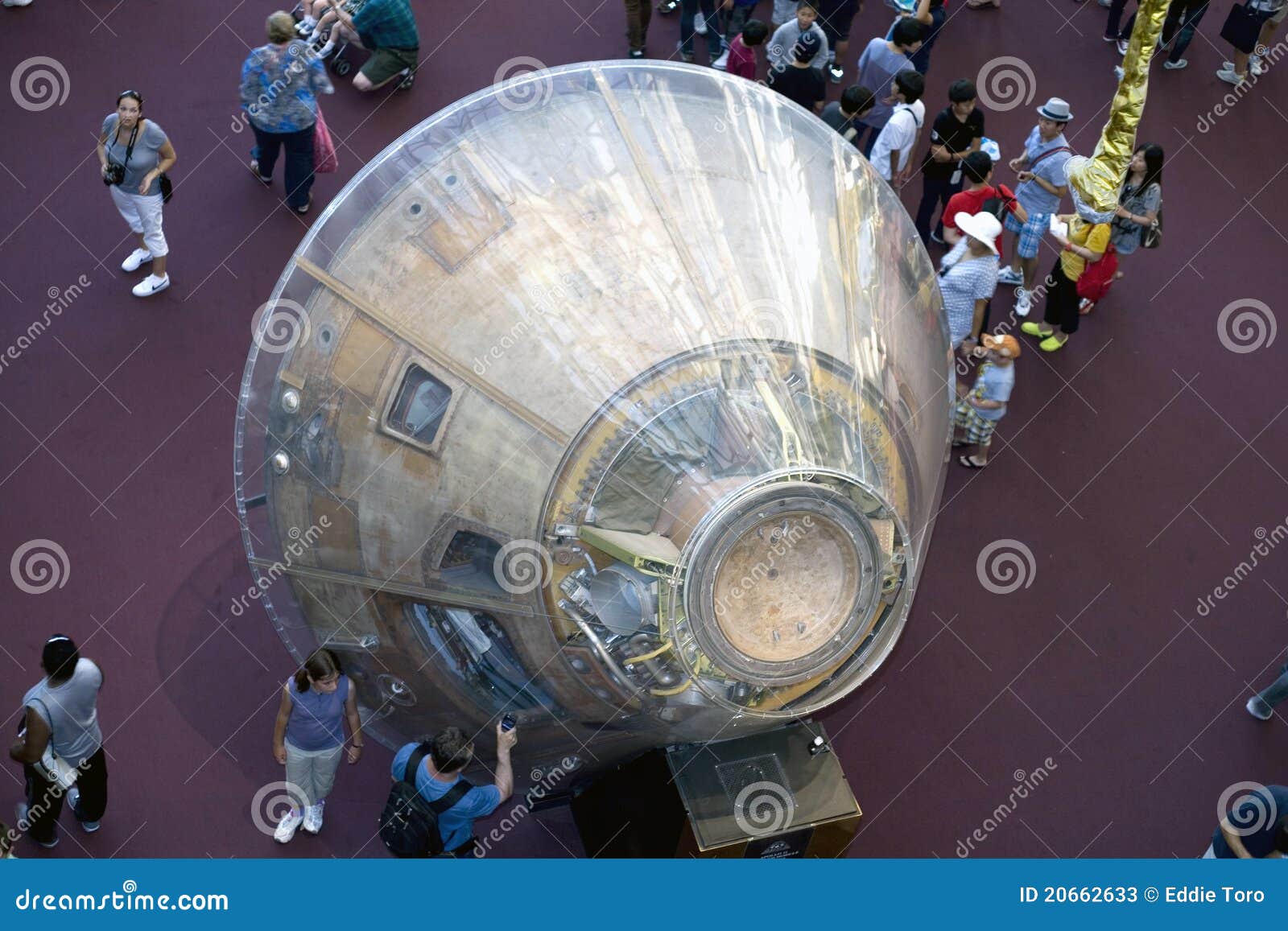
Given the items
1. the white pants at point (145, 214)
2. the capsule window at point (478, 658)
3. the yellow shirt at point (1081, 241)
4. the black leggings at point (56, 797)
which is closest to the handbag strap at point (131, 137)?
the white pants at point (145, 214)

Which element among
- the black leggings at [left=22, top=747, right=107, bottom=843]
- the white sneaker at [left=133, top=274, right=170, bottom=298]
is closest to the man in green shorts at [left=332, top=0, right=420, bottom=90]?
the white sneaker at [left=133, top=274, right=170, bottom=298]

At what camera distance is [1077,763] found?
9.02m

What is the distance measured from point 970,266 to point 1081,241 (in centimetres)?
109

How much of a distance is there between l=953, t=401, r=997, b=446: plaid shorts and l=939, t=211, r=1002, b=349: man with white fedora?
48 centimetres

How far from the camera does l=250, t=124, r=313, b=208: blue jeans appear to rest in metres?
11.0

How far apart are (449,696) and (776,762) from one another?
1.66 meters

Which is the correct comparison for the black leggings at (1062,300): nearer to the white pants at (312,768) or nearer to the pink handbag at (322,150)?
the pink handbag at (322,150)

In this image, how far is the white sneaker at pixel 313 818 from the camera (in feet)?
27.0

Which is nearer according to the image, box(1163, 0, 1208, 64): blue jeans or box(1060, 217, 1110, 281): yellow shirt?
box(1060, 217, 1110, 281): yellow shirt

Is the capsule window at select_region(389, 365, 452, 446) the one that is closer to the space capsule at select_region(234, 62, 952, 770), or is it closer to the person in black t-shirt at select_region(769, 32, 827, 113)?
the space capsule at select_region(234, 62, 952, 770)

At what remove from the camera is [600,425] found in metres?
5.73

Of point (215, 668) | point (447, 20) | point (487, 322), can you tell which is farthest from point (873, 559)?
point (447, 20)

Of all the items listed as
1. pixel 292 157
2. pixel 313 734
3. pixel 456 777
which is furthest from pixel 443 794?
pixel 292 157

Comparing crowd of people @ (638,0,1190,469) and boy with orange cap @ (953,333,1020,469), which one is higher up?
crowd of people @ (638,0,1190,469)
